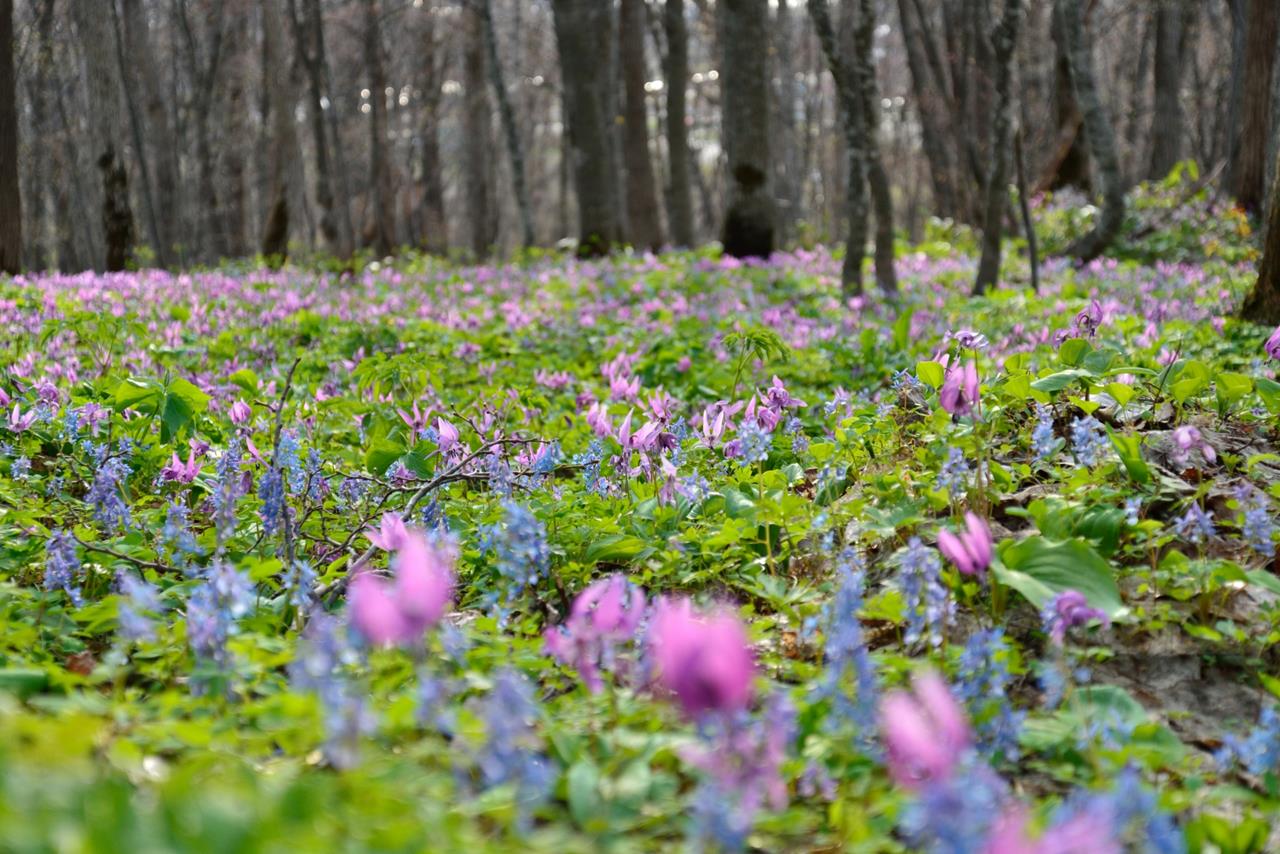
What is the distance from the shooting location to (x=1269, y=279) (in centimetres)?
655

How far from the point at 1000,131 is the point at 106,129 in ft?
39.1

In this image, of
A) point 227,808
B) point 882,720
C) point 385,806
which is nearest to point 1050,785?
point 882,720

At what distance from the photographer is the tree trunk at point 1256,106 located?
14.1m

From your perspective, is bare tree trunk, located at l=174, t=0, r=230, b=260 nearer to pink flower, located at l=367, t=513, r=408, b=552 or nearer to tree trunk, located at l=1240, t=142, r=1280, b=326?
tree trunk, located at l=1240, t=142, r=1280, b=326

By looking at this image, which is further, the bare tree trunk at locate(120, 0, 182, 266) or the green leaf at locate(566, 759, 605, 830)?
the bare tree trunk at locate(120, 0, 182, 266)

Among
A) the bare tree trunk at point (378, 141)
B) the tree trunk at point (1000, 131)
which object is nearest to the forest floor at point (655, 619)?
the tree trunk at point (1000, 131)

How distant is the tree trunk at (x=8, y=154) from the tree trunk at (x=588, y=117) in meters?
7.23

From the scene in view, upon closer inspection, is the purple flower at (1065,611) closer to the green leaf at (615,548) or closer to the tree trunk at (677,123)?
the green leaf at (615,548)

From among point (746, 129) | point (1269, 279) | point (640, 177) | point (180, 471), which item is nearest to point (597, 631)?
point (180, 471)

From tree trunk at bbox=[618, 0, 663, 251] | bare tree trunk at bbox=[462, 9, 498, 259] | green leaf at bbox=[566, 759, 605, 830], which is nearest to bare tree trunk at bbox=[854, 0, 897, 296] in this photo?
tree trunk at bbox=[618, 0, 663, 251]

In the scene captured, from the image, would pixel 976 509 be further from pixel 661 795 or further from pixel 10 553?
pixel 10 553

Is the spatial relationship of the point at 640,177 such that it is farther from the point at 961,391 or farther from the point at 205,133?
the point at 961,391

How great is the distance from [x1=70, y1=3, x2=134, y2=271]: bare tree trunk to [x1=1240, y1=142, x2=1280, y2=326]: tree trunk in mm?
14111

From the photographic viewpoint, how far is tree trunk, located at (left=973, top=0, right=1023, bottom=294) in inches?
382
